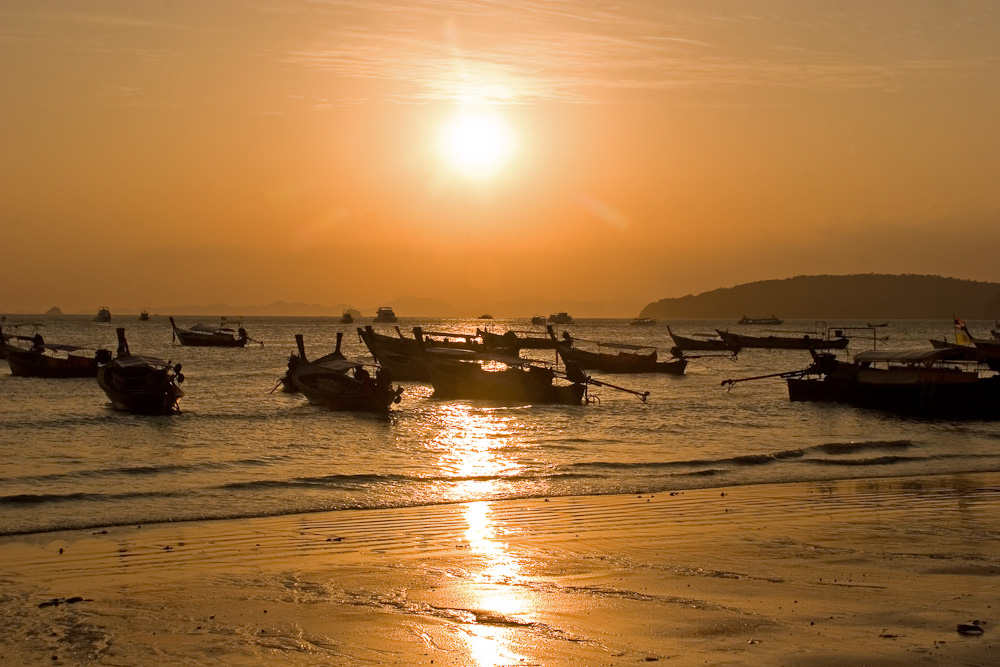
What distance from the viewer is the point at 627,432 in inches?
1196

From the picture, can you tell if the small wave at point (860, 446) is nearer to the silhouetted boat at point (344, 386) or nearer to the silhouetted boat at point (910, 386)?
the silhouetted boat at point (910, 386)

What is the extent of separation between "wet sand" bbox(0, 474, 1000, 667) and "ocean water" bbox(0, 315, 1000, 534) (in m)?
2.62

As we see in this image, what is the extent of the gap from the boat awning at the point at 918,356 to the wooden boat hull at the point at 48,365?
3995cm

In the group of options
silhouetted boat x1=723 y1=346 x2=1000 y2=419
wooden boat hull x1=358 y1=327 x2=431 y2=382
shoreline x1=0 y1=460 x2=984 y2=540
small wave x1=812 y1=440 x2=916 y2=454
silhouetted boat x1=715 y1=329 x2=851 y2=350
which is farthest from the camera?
silhouetted boat x1=715 y1=329 x2=851 y2=350

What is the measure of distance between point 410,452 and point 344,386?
38.5ft

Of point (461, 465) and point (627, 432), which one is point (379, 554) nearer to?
point (461, 465)

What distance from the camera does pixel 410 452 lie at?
84.4 ft

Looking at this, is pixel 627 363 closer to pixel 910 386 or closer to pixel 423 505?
pixel 910 386

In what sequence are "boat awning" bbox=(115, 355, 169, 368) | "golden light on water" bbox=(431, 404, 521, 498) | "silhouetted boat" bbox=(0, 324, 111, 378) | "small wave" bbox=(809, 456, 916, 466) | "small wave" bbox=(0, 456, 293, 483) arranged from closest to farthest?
"golden light on water" bbox=(431, 404, 521, 498) < "small wave" bbox=(0, 456, 293, 483) < "small wave" bbox=(809, 456, 916, 466) < "boat awning" bbox=(115, 355, 169, 368) < "silhouetted boat" bbox=(0, 324, 111, 378)

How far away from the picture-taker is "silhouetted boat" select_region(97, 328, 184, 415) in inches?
1371

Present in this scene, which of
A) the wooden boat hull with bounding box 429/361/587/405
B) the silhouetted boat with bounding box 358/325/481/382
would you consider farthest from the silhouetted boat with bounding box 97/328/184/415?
the silhouetted boat with bounding box 358/325/481/382

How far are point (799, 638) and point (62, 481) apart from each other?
1698cm

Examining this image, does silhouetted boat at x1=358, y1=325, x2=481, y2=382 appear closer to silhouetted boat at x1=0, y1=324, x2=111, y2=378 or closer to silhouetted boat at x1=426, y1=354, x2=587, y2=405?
silhouetted boat at x1=426, y1=354, x2=587, y2=405

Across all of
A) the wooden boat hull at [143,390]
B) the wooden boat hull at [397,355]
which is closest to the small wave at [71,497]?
the wooden boat hull at [143,390]
